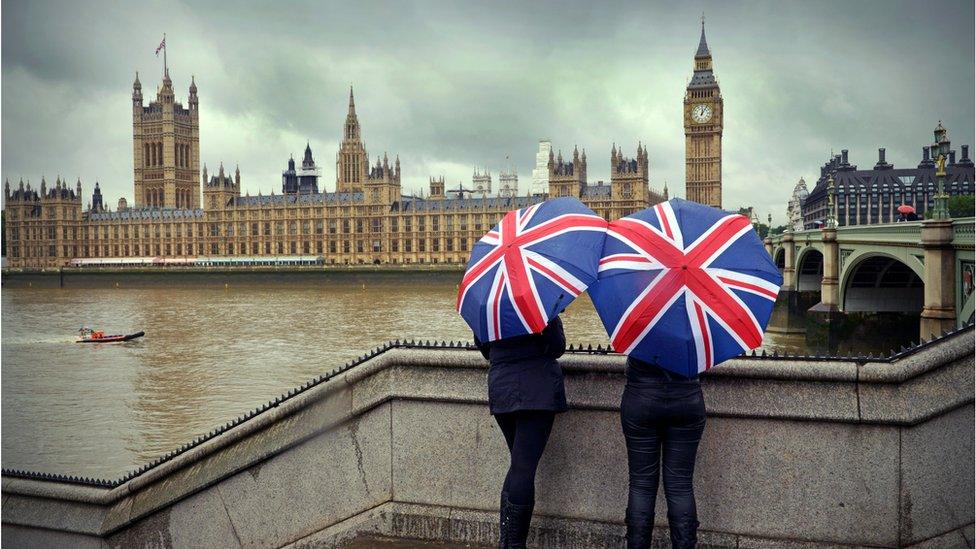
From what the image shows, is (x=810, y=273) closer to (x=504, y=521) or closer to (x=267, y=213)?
(x=504, y=521)

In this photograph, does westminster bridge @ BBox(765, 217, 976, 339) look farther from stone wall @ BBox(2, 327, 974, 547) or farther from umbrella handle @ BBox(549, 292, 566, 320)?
umbrella handle @ BBox(549, 292, 566, 320)

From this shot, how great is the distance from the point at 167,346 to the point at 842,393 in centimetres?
2387

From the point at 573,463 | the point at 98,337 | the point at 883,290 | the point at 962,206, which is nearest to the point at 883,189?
the point at 962,206

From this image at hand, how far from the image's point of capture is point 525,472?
3568 mm

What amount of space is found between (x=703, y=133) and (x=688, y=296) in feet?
243

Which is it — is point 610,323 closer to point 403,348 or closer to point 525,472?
point 525,472

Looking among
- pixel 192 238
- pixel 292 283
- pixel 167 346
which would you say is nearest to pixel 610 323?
pixel 167 346

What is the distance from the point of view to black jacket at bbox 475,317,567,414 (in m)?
3.46

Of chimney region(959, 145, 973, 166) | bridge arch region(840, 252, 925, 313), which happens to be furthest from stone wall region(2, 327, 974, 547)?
chimney region(959, 145, 973, 166)

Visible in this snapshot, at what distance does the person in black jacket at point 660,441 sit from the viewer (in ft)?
10.8

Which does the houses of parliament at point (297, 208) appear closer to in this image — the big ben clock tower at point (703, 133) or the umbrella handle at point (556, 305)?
the big ben clock tower at point (703, 133)

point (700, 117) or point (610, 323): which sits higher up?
point (700, 117)

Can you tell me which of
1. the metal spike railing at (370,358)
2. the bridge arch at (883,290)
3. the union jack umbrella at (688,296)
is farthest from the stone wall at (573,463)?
the bridge arch at (883,290)

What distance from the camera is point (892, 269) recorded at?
905 inches
